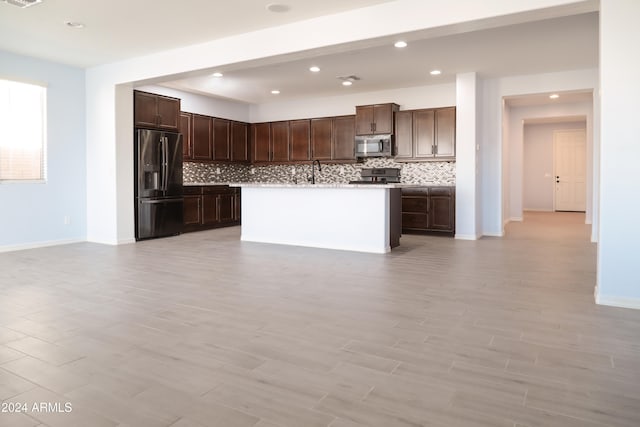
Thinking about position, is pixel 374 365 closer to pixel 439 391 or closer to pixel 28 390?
pixel 439 391

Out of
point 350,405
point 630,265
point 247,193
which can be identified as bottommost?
point 350,405

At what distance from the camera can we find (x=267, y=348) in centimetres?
270

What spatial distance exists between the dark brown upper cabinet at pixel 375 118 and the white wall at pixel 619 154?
5.04m

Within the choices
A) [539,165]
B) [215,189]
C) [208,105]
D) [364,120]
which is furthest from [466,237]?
[539,165]

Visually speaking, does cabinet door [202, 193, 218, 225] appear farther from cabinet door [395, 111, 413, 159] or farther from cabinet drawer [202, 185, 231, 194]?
cabinet door [395, 111, 413, 159]

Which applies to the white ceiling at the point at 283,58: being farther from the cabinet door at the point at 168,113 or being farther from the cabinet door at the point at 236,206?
the cabinet door at the point at 236,206

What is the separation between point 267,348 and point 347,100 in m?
7.44

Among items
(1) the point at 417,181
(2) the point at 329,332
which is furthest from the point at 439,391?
(1) the point at 417,181

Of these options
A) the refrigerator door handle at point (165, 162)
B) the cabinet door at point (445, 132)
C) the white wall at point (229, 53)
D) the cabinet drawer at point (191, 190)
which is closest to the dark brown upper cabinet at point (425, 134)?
the cabinet door at point (445, 132)

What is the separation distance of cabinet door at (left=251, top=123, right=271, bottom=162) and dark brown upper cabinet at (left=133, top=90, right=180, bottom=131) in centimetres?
259

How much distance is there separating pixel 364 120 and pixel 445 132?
1.54 m

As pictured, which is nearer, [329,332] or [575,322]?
[329,332]

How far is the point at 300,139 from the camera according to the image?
32.3 ft

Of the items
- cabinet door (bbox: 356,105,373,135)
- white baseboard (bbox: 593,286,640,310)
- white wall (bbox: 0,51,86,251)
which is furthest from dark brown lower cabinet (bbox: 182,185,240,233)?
white baseboard (bbox: 593,286,640,310)
